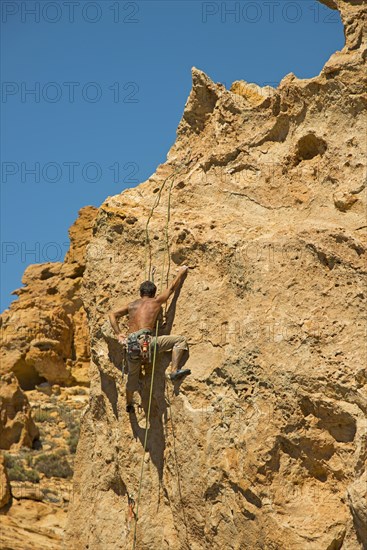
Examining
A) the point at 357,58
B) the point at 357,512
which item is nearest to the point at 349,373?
the point at 357,512

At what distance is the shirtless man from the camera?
291 inches

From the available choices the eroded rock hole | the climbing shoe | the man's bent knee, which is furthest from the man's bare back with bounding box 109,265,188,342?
the eroded rock hole

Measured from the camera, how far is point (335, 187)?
7094 millimetres

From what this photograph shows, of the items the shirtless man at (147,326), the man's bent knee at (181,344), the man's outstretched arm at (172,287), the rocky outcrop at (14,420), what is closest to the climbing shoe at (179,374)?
the shirtless man at (147,326)

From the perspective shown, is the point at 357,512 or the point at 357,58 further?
the point at 357,58

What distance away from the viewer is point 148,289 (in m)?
7.57

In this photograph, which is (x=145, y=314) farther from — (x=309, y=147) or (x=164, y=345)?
(x=309, y=147)

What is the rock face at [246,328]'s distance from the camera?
6.44m

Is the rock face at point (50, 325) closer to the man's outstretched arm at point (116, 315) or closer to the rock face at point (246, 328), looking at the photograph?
the rock face at point (246, 328)

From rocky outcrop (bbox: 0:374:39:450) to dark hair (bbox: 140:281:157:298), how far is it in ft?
30.4

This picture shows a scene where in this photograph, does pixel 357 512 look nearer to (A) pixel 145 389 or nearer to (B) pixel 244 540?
(B) pixel 244 540

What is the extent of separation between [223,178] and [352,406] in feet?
8.80

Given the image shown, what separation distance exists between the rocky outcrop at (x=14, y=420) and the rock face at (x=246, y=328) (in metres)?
7.83

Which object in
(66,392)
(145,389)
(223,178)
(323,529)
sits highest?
(66,392)
